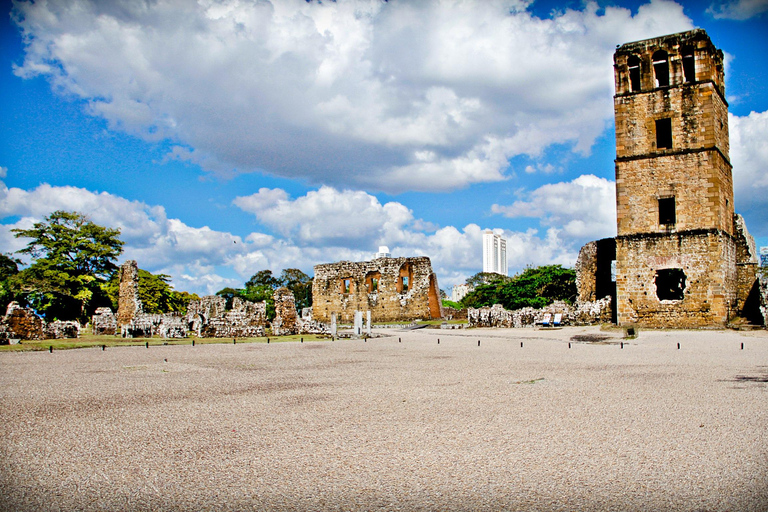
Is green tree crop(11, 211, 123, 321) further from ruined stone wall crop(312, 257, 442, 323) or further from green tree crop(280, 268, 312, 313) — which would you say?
green tree crop(280, 268, 312, 313)

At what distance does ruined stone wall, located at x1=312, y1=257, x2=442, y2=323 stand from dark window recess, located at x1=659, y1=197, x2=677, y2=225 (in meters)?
14.4

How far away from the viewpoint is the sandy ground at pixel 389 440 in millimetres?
3814

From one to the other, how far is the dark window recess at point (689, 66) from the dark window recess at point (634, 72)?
1.83 m

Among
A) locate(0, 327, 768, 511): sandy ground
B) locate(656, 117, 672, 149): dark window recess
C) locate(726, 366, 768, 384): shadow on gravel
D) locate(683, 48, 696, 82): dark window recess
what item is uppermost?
locate(683, 48, 696, 82): dark window recess

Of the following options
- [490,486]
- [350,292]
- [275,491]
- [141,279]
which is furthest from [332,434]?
[141,279]

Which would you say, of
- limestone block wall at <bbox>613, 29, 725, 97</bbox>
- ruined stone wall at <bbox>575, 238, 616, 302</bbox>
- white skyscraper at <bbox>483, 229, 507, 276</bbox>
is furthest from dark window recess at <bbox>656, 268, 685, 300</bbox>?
white skyscraper at <bbox>483, 229, 507, 276</bbox>

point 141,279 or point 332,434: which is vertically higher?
point 141,279

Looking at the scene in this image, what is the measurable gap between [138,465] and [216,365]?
24.4 feet

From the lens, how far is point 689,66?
23.4 meters

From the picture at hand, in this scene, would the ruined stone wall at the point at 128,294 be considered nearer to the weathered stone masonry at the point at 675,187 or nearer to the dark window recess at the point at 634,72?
the weathered stone masonry at the point at 675,187

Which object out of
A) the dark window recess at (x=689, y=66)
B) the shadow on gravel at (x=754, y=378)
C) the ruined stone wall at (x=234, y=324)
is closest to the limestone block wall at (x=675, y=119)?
the dark window recess at (x=689, y=66)

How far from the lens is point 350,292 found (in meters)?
36.8

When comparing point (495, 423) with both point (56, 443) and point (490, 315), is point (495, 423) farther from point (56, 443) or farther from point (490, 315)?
point (490, 315)

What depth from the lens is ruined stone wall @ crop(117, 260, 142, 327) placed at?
2609 cm
